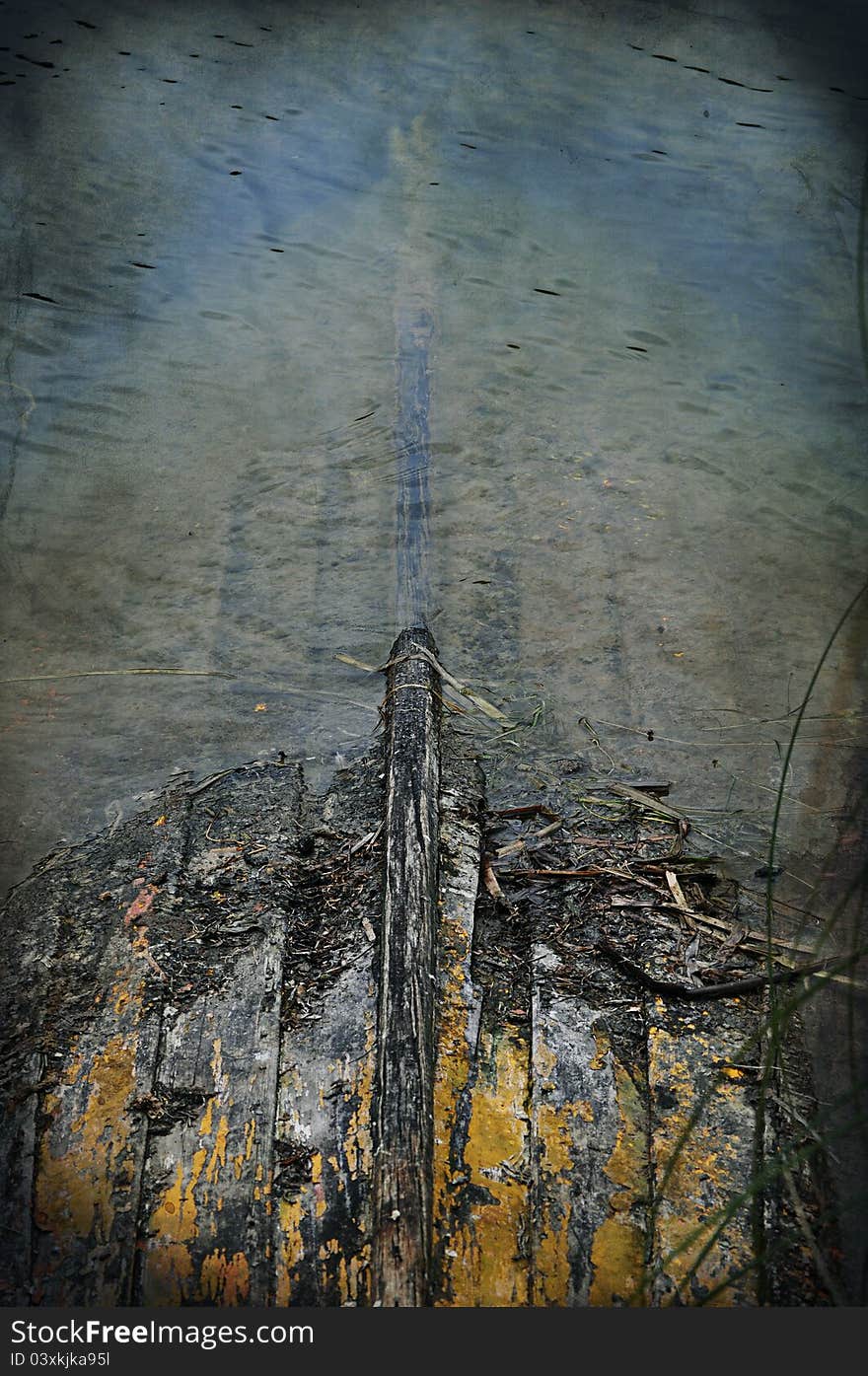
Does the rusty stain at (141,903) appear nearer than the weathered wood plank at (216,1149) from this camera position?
No

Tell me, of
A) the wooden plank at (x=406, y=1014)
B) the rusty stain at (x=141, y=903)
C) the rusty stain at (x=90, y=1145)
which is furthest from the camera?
the rusty stain at (x=141, y=903)

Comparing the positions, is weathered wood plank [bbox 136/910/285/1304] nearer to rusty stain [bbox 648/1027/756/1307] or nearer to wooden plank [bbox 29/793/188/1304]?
wooden plank [bbox 29/793/188/1304]

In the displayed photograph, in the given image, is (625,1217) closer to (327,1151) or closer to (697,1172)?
(697,1172)

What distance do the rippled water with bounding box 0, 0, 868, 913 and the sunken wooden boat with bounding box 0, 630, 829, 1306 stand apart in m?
0.45

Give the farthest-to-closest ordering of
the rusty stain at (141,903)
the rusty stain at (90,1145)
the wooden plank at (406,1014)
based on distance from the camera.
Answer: the rusty stain at (141,903) < the rusty stain at (90,1145) < the wooden plank at (406,1014)

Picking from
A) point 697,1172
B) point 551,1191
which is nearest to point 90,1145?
point 551,1191

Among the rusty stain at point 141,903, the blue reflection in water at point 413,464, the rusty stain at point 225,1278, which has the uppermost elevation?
the blue reflection in water at point 413,464

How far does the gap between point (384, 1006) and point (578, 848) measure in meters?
0.71

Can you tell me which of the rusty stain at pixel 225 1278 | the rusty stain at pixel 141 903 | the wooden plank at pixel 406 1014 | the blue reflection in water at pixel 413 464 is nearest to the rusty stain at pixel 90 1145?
the rusty stain at pixel 225 1278

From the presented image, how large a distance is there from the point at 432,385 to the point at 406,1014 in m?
2.78

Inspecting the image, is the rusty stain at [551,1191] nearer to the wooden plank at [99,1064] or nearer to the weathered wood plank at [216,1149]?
the weathered wood plank at [216,1149]

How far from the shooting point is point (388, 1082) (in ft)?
5.09

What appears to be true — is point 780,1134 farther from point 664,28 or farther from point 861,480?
point 664,28

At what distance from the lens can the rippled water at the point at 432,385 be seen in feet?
9.00
